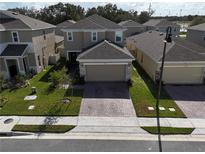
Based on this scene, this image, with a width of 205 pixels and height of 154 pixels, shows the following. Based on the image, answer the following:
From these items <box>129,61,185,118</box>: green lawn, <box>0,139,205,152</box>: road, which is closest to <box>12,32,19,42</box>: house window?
<box>0,139,205,152</box>: road

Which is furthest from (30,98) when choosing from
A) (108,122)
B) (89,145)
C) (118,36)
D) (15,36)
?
(118,36)

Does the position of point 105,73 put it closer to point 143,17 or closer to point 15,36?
point 15,36

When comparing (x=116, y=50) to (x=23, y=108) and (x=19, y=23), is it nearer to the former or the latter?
(x=23, y=108)

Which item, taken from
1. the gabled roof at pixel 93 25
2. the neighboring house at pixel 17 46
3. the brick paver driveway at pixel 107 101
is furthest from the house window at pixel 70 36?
the brick paver driveway at pixel 107 101

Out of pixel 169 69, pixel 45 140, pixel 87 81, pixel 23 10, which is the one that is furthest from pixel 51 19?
pixel 45 140

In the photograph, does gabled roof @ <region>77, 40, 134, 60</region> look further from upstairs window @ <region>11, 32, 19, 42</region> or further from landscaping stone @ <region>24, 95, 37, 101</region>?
upstairs window @ <region>11, 32, 19, 42</region>
